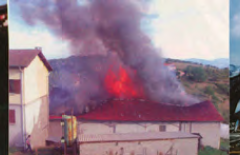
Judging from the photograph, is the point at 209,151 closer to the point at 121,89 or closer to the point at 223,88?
the point at 223,88

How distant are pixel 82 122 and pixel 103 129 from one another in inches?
12.7

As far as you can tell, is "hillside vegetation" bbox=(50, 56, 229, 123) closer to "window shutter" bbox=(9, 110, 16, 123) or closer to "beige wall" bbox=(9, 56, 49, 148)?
"beige wall" bbox=(9, 56, 49, 148)

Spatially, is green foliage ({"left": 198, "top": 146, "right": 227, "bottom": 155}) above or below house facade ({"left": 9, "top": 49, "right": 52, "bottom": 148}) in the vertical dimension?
below

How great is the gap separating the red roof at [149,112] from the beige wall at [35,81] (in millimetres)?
410

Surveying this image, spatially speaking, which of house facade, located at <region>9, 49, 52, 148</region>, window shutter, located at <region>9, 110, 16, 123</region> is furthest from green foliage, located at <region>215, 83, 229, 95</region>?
window shutter, located at <region>9, 110, 16, 123</region>

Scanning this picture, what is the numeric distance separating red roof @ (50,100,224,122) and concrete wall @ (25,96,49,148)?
5.8 inches

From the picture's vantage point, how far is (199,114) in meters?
3.20

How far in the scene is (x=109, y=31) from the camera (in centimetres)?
298

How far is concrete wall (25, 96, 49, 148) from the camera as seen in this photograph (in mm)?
3037

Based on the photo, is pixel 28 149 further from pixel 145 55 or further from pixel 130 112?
pixel 145 55

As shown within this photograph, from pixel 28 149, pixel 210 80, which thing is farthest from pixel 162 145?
pixel 28 149

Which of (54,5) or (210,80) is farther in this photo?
(210,80)

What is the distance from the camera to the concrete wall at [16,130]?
2998 millimetres

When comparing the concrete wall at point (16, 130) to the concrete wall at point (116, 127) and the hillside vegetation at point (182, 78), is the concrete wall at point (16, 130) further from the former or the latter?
the concrete wall at point (116, 127)
